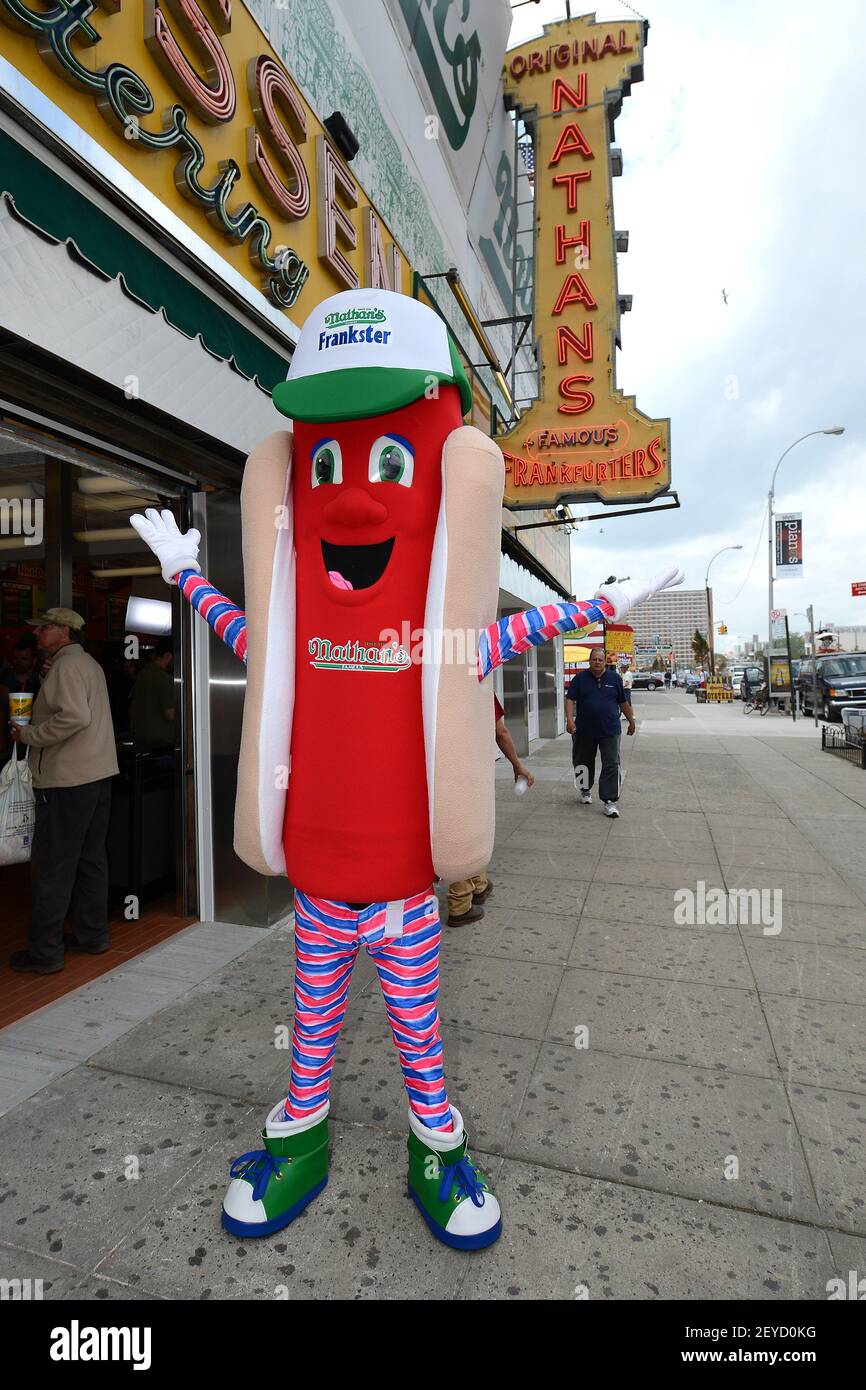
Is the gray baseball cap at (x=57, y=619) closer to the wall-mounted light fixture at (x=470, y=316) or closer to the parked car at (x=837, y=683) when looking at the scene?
the wall-mounted light fixture at (x=470, y=316)

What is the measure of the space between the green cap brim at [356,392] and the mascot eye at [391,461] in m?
0.07

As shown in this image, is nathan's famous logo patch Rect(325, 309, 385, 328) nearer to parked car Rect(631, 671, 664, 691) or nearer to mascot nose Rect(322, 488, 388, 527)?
mascot nose Rect(322, 488, 388, 527)

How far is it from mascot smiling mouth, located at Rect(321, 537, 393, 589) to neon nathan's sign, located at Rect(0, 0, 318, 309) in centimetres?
220

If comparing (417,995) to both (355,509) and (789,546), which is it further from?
(789,546)

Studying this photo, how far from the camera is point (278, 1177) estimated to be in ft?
6.12

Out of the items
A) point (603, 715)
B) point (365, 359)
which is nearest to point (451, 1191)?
point (365, 359)

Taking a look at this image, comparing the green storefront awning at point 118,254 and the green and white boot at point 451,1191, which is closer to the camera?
the green and white boot at point 451,1191

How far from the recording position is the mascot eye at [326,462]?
1.79 m

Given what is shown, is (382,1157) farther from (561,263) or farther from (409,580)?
(561,263)

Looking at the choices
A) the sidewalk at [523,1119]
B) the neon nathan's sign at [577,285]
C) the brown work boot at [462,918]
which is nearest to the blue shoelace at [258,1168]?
the sidewalk at [523,1119]

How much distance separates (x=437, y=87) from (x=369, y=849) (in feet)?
27.9

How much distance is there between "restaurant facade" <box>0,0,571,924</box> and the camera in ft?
7.89

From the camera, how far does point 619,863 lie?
18.4ft

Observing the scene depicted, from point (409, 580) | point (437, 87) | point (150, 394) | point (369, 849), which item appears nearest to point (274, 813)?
point (369, 849)
